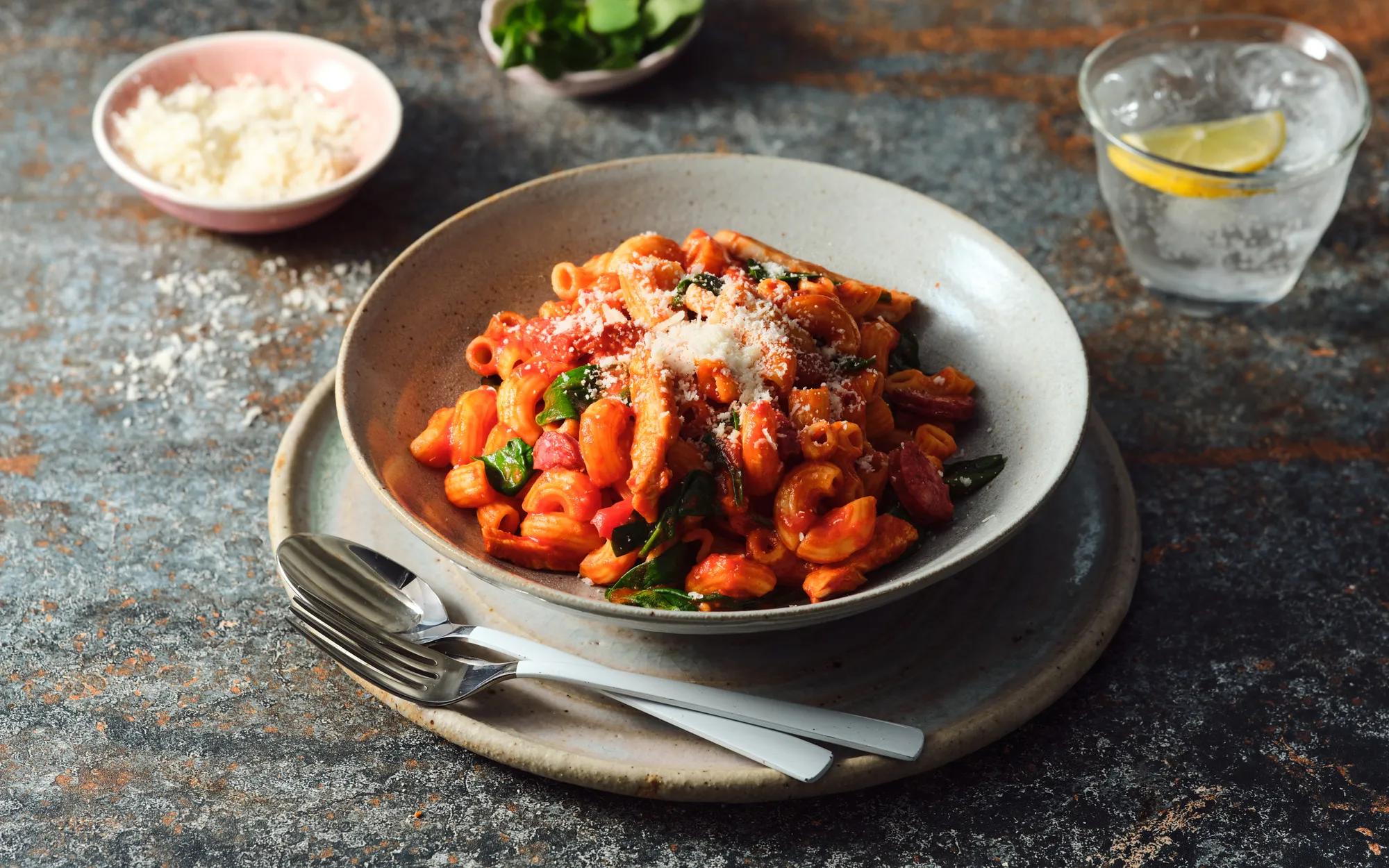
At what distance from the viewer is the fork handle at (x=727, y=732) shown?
219 centimetres

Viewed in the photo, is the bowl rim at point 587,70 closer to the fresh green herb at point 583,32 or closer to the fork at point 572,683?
the fresh green herb at point 583,32

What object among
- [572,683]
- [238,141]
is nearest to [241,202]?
[238,141]

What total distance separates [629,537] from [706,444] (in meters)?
0.24

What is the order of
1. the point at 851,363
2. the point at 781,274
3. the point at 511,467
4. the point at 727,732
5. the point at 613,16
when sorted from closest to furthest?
the point at 727,732 → the point at 511,467 → the point at 851,363 → the point at 781,274 → the point at 613,16

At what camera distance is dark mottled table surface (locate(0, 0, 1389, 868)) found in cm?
224

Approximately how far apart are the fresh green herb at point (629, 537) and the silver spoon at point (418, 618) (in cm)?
22

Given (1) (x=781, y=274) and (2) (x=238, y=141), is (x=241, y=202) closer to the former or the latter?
(2) (x=238, y=141)

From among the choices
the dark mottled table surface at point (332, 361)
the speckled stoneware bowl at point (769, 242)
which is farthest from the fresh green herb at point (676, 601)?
the dark mottled table surface at point (332, 361)

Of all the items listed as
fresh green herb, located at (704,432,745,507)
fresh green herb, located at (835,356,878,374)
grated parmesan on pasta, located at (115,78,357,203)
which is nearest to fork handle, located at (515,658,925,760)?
fresh green herb, located at (704,432,745,507)

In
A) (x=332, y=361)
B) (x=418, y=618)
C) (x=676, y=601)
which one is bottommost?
(x=332, y=361)

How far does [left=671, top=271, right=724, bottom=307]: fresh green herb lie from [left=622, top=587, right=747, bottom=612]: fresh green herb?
0.64 m

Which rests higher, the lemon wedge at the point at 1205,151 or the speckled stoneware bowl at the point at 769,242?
the lemon wedge at the point at 1205,151

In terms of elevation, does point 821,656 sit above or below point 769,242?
below

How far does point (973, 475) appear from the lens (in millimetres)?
2539
